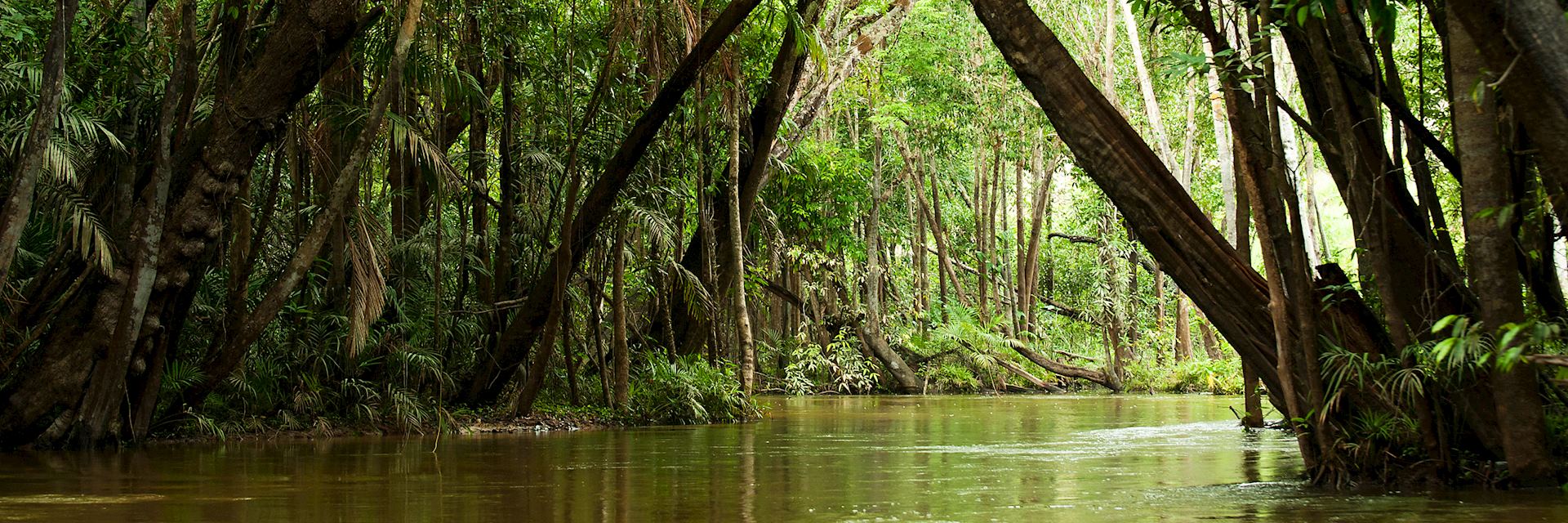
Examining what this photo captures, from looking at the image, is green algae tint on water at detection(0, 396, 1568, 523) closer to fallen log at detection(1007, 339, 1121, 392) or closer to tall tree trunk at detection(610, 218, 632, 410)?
tall tree trunk at detection(610, 218, 632, 410)

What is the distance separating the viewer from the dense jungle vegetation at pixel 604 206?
5766 mm

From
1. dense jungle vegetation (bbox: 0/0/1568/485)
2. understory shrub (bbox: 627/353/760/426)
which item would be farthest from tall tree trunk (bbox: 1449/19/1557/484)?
understory shrub (bbox: 627/353/760/426)

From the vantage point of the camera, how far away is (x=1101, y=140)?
662cm

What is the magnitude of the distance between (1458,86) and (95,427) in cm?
841

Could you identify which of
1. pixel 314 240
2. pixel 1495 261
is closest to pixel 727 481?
pixel 1495 261

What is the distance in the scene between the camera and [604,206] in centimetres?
1117

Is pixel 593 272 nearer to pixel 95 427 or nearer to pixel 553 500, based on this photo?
pixel 95 427

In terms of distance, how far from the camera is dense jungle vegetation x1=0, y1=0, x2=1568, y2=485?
5.77 m

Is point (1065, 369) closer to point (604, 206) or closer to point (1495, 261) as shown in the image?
point (604, 206)

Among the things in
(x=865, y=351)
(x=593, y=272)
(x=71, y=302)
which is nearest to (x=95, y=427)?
(x=71, y=302)

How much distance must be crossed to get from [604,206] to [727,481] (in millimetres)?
5239

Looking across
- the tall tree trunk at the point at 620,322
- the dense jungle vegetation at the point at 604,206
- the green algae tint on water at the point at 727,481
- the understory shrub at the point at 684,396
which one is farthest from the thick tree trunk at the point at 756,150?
the green algae tint on water at the point at 727,481

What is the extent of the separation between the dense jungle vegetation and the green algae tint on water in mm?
666

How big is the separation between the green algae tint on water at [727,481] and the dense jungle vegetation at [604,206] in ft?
2.19
